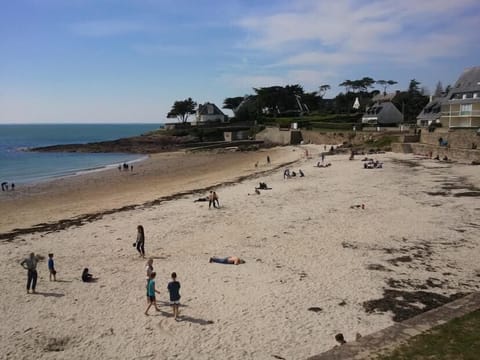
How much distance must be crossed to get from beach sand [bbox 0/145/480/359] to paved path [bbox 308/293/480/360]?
1171 mm

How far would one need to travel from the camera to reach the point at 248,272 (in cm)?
1245

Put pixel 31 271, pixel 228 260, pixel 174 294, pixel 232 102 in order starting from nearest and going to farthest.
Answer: pixel 174 294
pixel 31 271
pixel 228 260
pixel 232 102

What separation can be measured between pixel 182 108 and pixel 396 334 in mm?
84249

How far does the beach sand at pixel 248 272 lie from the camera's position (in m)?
9.02

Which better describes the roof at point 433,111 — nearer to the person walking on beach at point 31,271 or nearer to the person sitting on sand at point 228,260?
the person sitting on sand at point 228,260

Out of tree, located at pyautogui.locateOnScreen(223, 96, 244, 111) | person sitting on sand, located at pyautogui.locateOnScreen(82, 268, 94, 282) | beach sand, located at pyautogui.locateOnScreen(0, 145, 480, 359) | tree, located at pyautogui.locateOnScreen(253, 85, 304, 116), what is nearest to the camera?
beach sand, located at pyautogui.locateOnScreen(0, 145, 480, 359)

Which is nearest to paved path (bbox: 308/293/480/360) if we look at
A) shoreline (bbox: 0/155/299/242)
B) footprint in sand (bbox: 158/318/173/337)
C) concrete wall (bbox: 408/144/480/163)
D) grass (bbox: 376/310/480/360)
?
grass (bbox: 376/310/480/360)

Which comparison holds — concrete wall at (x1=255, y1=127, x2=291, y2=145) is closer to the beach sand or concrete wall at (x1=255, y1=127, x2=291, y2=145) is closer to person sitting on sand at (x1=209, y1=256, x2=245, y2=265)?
the beach sand

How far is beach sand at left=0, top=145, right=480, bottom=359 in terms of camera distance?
9.02m

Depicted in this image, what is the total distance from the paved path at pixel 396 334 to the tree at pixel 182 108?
273 ft

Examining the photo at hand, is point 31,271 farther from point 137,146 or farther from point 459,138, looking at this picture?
point 137,146

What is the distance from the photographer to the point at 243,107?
87.3 meters

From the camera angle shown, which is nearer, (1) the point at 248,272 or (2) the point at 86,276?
(2) the point at 86,276

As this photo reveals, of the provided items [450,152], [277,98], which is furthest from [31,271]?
[277,98]
